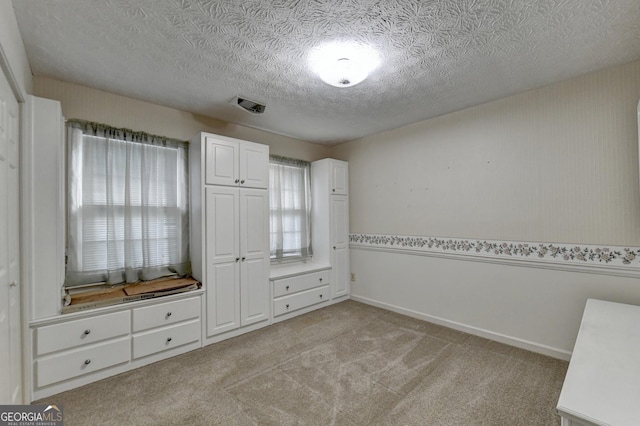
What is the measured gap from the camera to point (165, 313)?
2514 mm

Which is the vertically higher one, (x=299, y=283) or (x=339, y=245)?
(x=339, y=245)

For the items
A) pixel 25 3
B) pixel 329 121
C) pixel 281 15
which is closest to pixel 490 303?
pixel 329 121

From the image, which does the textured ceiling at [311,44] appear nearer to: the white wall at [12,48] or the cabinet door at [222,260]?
the white wall at [12,48]

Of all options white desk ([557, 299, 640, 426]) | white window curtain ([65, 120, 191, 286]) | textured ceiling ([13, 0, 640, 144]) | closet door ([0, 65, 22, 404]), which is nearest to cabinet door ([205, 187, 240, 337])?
white window curtain ([65, 120, 191, 286])

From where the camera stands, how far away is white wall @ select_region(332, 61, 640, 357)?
2199 millimetres

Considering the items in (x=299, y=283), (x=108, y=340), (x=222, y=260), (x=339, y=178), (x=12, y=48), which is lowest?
(x=108, y=340)

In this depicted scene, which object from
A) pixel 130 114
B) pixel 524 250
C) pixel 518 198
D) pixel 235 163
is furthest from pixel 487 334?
pixel 130 114

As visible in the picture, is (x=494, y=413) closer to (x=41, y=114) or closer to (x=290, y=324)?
(x=290, y=324)

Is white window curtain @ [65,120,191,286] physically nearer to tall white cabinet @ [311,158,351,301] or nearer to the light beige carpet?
the light beige carpet

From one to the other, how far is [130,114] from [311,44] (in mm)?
1956

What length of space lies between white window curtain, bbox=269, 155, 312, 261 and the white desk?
3.04 metres

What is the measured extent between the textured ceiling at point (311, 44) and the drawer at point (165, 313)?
194 cm

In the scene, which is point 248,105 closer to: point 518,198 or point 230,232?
point 230,232

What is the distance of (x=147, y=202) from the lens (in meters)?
2.77
